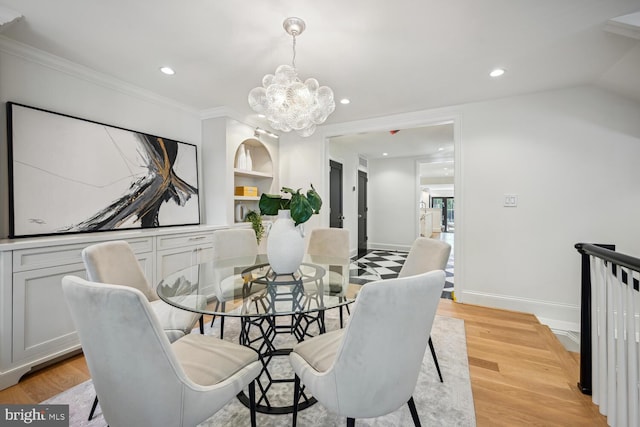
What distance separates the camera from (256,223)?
143 inches

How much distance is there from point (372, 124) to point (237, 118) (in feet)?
6.00

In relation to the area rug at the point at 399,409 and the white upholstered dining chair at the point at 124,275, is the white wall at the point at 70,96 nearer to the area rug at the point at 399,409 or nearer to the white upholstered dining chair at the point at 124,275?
the white upholstered dining chair at the point at 124,275

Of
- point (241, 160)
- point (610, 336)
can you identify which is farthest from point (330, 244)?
point (610, 336)

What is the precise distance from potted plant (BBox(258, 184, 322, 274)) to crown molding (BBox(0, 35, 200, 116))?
2086mm

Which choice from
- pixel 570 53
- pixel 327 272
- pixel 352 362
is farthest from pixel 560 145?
pixel 352 362

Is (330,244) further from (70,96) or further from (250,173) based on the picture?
(70,96)

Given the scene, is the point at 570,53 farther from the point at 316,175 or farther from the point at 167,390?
the point at 167,390

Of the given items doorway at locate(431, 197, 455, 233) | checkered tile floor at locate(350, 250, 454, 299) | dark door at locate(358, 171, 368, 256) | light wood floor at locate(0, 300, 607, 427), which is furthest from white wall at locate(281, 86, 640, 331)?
doorway at locate(431, 197, 455, 233)

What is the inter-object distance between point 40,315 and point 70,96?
1.79 m

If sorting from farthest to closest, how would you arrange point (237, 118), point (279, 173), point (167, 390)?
1. point (279, 173)
2. point (237, 118)
3. point (167, 390)

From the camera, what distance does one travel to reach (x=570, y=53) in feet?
6.76

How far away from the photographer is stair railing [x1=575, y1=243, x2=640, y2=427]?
111 centimetres

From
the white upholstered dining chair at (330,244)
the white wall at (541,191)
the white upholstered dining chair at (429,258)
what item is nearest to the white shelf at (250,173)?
the white upholstered dining chair at (330,244)

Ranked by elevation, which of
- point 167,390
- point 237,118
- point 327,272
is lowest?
point 167,390
